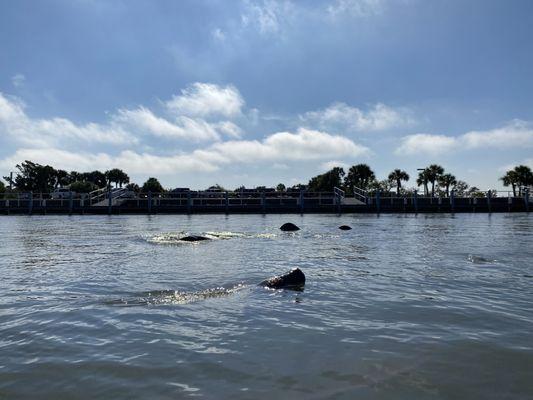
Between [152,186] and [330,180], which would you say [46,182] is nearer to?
[152,186]

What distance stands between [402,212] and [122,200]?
3219 centimetres

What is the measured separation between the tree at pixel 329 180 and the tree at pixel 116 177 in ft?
185

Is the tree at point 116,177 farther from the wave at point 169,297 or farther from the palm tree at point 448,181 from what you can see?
the wave at point 169,297

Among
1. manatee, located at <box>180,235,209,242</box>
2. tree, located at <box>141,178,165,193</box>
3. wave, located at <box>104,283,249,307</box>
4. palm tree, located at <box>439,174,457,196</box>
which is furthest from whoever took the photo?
tree, located at <box>141,178,165,193</box>

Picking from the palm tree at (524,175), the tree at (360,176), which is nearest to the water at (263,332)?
the palm tree at (524,175)

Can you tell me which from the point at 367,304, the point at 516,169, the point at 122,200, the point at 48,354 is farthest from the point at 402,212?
the point at 48,354

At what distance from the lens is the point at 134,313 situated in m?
5.57

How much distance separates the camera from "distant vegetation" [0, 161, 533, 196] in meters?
79.9

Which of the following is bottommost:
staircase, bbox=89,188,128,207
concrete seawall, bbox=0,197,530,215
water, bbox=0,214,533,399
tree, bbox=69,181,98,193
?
water, bbox=0,214,533,399

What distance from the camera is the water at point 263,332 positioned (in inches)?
136

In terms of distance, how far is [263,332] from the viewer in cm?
478

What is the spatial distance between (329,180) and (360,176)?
39.5 ft

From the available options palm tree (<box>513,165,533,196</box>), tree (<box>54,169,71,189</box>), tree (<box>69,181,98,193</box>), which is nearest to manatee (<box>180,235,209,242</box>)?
palm tree (<box>513,165,533,196</box>)

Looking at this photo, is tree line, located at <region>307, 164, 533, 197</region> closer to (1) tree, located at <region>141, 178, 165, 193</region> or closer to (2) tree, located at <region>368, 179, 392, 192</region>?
(2) tree, located at <region>368, 179, 392, 192</region>
